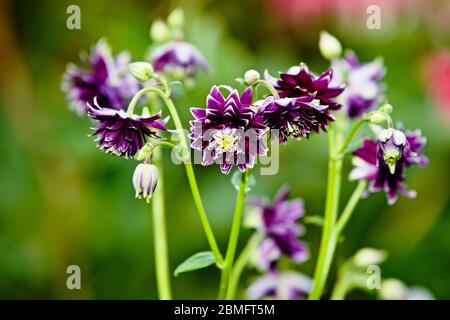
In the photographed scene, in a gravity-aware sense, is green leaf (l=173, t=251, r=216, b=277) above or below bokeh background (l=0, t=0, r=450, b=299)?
below

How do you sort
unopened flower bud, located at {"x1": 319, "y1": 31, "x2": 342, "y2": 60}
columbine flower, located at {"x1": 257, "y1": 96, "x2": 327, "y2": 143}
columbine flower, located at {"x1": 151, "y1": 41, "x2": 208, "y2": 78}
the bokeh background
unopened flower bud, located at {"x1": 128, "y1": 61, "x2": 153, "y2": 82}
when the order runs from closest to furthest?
columbine flower, located at {"x1": 257, "y1": 96, "x2": 327, "y2": 143} < unopened flower bud, located at {"x1": 128, "y1": 61, "x2": 153, "y2": 82} < unopened flower bud, located at {"x1": 319, "y1": 31, "x2": 342, "y2": 60} < columbine flower, located at {"x1": 151, "y1": 41, "x2": 208, "y2": 78} < the bokeh background

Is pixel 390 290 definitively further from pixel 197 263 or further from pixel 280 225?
pixel 197 263

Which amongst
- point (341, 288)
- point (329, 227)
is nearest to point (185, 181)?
point (341, 288)

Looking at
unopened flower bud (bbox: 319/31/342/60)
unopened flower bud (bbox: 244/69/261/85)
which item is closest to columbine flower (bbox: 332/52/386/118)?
unopened flower bud (bbox: 319/31/342/60)

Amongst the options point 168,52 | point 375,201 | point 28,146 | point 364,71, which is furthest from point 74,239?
point 364,71

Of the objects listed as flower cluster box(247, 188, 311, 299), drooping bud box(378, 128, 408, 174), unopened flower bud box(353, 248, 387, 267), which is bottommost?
unopened flower bud box(353, 248, 387, 267)

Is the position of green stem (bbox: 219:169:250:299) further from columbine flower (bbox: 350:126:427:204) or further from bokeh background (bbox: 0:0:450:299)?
bokeh background (bbox: 0:0:450:299)

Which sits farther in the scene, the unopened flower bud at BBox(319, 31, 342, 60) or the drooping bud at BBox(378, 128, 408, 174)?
the unopened flower bud at BBox(319, 31, 342, 60)
